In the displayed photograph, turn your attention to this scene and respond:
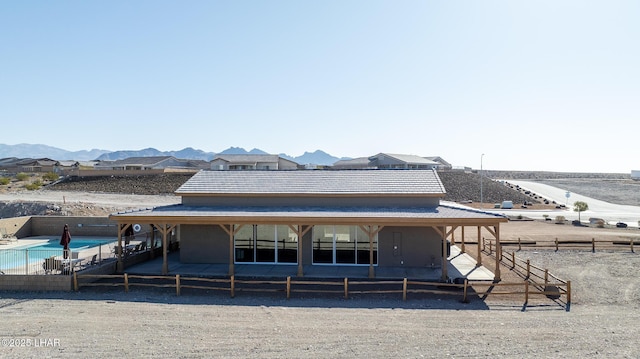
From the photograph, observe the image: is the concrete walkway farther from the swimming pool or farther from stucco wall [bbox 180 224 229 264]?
the swimming pool

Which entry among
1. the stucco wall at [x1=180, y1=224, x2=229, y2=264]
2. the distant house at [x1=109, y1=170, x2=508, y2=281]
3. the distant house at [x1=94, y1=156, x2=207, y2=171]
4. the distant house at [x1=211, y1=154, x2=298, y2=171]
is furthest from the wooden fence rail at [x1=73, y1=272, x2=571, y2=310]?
the distant house at [x1=94, y1=156, x2=207, y2=171]

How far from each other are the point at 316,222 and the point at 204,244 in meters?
5.89

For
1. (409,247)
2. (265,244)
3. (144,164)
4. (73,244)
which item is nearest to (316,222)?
(265,244)

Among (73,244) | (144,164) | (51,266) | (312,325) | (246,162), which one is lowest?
(73,244)

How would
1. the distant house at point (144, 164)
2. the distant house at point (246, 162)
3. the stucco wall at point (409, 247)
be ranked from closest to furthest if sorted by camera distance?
the stucco wall at point (409, 247), the distant house at point (246, 162), the distant house at point (144, 164)

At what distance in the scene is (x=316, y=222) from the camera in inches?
612

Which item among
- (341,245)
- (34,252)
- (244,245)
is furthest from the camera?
(34,252)

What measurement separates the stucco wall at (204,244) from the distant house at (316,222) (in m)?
0.04

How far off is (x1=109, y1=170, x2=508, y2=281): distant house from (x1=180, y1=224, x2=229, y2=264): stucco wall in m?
0.04

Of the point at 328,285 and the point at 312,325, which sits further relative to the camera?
the point at 328,285

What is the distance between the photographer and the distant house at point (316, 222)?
51.6ft

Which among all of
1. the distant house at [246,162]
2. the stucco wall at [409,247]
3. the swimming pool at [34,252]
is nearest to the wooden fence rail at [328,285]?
the stucco wall at [409,247]

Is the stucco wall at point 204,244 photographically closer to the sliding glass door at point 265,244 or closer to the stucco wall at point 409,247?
the sliding glass door at point 265,244

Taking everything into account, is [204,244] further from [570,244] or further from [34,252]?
[570,244]
